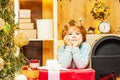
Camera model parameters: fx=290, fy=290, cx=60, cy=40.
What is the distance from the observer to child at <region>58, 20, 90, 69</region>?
1965mm

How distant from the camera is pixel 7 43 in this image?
1.26 m

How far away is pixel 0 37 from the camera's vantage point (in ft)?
4.01

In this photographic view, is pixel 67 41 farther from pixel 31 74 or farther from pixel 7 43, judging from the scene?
pixel 7 43

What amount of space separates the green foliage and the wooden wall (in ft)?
9.46

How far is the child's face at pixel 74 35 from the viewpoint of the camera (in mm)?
1991

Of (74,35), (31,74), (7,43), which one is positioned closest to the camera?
(7,43)

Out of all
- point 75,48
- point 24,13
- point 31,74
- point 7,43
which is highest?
point 24,13

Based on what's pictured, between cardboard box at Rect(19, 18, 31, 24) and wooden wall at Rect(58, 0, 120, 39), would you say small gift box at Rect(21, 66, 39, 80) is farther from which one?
wooden wall at Rect(58, 0, 120, 39)

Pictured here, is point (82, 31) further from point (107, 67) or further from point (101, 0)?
point (101, 0)

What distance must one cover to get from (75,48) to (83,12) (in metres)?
2.26

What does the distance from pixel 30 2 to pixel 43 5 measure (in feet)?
0.62

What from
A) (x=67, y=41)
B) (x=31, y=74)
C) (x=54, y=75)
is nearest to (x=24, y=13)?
(x=67, y=41)

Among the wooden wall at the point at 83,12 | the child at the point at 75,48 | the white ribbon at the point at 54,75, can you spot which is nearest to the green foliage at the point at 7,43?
the white ribbon at the point at 54,75

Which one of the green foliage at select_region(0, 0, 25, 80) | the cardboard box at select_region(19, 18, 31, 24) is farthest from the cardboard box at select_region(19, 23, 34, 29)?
the green foliage at select_region(0, 0, 25, 80)
